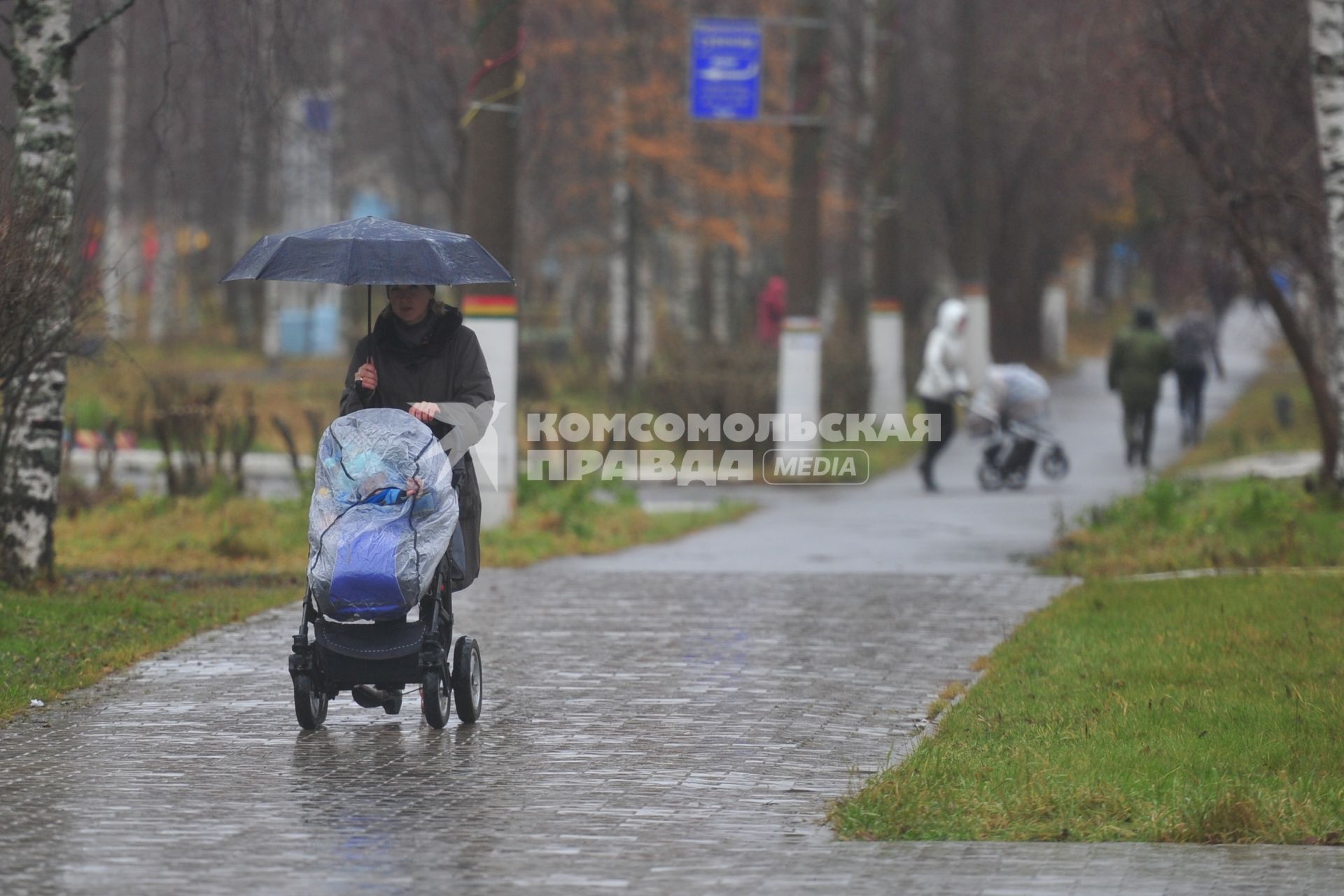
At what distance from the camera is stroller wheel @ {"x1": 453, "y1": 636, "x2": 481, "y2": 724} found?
27.3 ft

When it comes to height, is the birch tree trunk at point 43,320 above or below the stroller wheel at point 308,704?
above

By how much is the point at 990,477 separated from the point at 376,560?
14.7m

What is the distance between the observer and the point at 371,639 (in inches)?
314

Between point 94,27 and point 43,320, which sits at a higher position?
point 94,27

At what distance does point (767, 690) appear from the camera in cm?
940

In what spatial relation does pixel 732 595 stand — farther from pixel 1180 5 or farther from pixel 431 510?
pixel 1180 5

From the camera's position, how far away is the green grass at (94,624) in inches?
364

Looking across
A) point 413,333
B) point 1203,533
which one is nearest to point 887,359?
point 1203,533

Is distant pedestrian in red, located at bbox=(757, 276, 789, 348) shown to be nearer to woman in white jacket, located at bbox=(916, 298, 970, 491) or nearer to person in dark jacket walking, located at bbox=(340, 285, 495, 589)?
woman in white jacket, located at bbox=(916, 298, 970, 491)

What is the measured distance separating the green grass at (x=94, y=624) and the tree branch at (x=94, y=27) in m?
2.88

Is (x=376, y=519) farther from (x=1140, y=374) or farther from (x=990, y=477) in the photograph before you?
(x=1140, y=374)

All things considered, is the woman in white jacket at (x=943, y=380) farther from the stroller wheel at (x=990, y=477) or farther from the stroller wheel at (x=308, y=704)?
the stroller wheel at (x=308, y=704)

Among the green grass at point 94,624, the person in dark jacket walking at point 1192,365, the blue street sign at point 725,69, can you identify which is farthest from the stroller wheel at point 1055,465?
the green grass at point 94,624

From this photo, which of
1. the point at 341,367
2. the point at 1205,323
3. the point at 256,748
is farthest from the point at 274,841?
the point at 341,367
